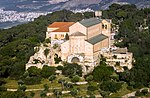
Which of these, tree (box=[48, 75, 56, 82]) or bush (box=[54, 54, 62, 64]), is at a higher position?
bush (box=[54, 54, 62, 64])

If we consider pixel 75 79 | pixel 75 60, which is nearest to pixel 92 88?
pixel 75 79

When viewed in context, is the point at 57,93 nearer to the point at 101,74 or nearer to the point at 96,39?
the point at 101,74

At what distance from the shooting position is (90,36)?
57812 millimetres

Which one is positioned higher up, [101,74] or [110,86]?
[101,74]

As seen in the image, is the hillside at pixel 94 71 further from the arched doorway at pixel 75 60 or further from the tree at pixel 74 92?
the arched doorway at pixel 75 60

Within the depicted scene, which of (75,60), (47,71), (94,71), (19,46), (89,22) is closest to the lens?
(94,71)

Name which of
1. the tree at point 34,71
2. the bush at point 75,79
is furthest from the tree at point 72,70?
the tree at point 34,71

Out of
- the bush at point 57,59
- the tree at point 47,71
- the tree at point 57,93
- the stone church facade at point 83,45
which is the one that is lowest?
the tree at point 57,93

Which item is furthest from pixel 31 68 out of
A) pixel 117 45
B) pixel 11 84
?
pixel 117 45

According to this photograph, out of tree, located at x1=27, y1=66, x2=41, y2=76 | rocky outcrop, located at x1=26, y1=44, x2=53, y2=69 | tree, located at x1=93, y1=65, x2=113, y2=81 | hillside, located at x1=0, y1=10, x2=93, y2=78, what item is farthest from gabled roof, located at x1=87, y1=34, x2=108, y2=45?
hillside, located at x1=0, y1=10, x2=93, y2=78

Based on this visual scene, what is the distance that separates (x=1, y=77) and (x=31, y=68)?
4.31 metres

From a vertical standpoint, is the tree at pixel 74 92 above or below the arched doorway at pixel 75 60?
below

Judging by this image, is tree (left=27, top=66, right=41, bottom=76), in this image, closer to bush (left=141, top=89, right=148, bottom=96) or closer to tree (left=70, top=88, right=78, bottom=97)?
tree (left=70, top=88, right=78, bottom=97)

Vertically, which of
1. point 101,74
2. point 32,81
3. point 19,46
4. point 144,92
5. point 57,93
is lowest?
point 144,92
